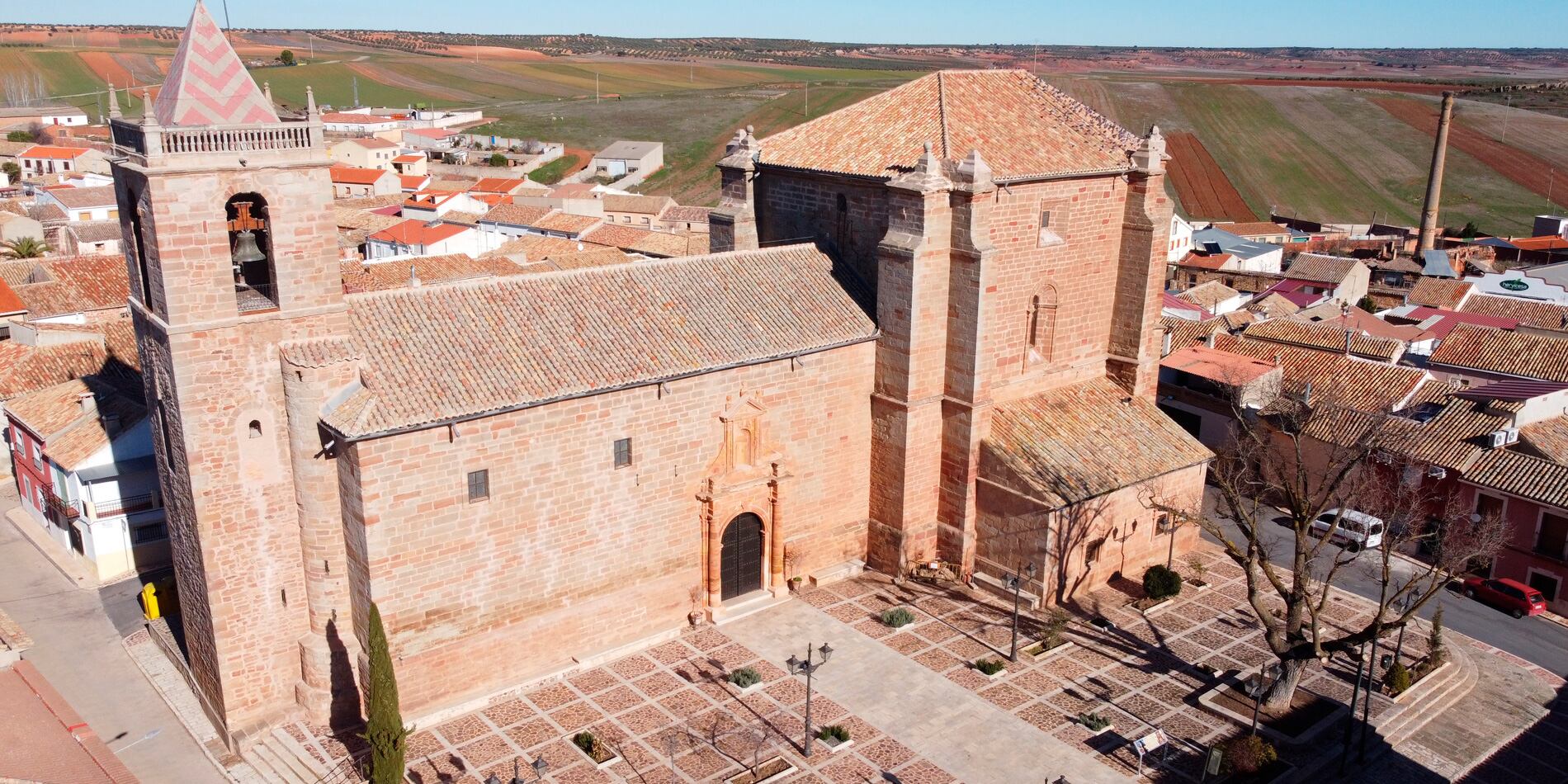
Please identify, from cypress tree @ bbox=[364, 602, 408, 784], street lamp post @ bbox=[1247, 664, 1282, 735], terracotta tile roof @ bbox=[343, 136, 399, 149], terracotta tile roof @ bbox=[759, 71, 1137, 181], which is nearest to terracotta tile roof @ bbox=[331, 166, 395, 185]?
terracotta tile roof @ bbox=[343, 136, 399, 149]

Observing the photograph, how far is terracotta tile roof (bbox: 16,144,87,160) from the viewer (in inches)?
3280

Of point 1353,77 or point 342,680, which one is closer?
point 342,680

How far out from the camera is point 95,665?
23.8 meters

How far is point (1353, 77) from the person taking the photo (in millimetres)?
176500

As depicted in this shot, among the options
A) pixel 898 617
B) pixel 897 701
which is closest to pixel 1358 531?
pixel 898 617

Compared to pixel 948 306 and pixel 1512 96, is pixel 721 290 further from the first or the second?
pixel 1512 96

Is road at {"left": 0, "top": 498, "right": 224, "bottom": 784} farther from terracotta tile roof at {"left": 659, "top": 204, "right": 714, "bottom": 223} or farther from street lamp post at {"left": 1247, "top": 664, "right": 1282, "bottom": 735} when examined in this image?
terracotta tile roof at {"left": 659, "top": 204, "right": 714, "bottom": 223}

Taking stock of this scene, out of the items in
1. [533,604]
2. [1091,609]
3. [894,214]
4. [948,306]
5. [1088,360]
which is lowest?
[1091,609]

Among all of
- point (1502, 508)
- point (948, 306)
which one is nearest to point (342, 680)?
point (948, 306)

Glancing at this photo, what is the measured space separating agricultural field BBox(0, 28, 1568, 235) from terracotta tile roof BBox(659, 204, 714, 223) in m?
20.1

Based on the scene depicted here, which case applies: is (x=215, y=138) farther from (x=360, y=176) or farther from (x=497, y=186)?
(x=360, y=176)

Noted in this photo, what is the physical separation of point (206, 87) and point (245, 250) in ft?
8.91

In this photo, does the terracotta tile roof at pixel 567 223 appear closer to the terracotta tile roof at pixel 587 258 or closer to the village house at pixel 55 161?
the terracotta tile roof at pixel 587 258

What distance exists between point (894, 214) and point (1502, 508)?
55.9 ft
